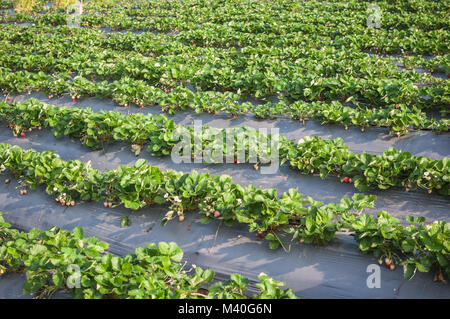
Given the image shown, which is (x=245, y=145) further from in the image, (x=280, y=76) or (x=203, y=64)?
(x=203, y=64)

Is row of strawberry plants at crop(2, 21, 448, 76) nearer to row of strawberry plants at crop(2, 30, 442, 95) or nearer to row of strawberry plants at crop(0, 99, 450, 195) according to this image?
row of strawberry plants at crop(2, 30, 442, 95)

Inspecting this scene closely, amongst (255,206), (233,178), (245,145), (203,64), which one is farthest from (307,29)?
(255,206)

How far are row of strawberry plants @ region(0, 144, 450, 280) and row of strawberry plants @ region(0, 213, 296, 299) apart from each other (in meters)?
0.72

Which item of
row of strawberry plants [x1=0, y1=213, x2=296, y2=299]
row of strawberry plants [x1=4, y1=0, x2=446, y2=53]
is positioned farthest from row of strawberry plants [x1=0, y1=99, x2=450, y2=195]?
row of strawberry plants [x1=4, y1=0, x2=446, y2=53]

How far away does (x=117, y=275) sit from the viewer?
124 inches

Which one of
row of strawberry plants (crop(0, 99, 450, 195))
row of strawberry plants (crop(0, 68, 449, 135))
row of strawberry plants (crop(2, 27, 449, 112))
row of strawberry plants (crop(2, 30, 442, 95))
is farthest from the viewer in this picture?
row of strawberry plants (crop(2, 30, 442, 95))

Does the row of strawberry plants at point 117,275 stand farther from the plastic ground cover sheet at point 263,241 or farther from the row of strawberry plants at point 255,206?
the row of strawberry plants at point 255,206

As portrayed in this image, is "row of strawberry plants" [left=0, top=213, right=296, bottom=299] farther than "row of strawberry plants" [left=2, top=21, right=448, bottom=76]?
No

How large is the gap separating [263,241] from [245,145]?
5.46 ft

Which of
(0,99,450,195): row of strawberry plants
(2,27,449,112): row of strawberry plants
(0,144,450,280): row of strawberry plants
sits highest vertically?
(2,27,449,112): row of strawberry plants

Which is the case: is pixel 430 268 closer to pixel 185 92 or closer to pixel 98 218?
pixel 98 218

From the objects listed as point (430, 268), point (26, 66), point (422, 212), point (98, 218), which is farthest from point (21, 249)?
point (26, 66)

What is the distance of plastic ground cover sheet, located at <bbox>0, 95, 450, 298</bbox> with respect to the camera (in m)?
3.32
